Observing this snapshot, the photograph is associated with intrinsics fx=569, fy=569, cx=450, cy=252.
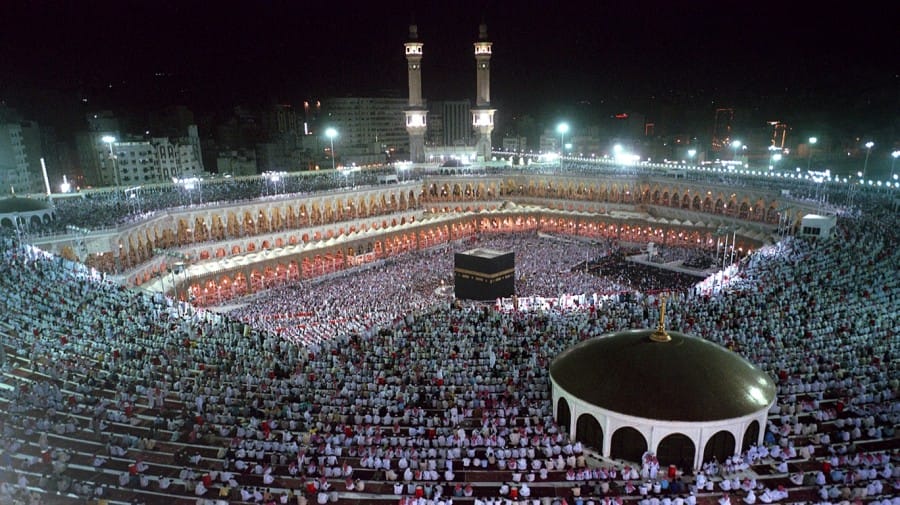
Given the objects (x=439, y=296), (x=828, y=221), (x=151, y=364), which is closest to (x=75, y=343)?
(x=151, y=364)

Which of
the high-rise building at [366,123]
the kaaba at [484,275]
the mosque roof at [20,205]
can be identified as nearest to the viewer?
the kaaba at [484,275]

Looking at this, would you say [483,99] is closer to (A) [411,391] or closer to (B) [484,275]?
(B) [484,275]

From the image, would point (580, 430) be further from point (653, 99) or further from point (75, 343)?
point (653, 99)

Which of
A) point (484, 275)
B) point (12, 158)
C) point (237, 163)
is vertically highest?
point (12, 158)

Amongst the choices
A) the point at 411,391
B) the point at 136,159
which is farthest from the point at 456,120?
the point at 411,391

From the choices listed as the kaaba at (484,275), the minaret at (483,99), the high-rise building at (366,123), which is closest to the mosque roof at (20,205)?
the kaaba at (484,275)

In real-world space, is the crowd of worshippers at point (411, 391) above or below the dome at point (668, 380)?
below

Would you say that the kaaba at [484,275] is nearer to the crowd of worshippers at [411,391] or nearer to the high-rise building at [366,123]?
the crowd of worshippers at [411,391]
